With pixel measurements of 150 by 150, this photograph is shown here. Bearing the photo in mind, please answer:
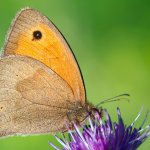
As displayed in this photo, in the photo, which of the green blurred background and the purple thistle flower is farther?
the green blurred background

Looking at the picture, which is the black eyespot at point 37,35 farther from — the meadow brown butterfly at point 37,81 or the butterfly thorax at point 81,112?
the butterfly thorax at point 81,112

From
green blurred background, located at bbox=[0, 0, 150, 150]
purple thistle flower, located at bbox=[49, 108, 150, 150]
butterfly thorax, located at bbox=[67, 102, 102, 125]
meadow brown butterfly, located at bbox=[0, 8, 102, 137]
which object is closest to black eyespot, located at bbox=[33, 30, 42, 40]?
meadow brown butterfly, located at bbox=[0, 8, 102, 137]

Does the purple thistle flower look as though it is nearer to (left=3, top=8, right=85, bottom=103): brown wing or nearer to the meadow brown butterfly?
the meadow brown butterfly

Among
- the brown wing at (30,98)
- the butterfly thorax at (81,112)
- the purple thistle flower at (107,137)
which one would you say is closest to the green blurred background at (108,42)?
the brown wing at (30,98)

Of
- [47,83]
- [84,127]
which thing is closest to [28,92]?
[47,83]

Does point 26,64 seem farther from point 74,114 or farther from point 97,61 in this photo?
point 97,61

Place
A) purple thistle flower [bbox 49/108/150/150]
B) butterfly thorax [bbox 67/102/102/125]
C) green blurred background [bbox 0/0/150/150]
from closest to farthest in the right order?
purple thistle flower [bbox 49/108/150/150] → butterfly thorax [bbox 67/102/102/125] → green blurred background [bbox 0/0/150/150]
